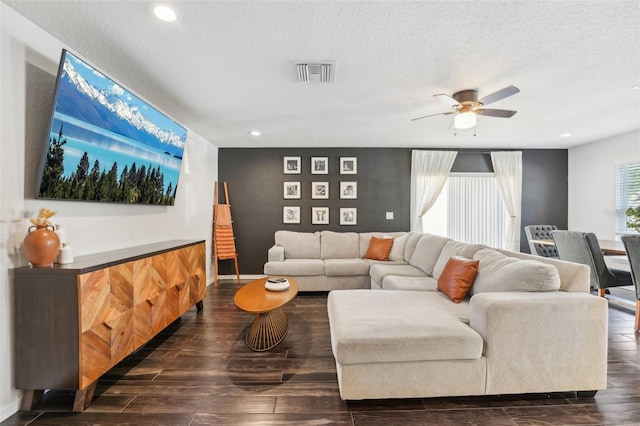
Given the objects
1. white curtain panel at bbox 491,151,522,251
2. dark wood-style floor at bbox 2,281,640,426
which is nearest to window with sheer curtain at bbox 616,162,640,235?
white curtain panel at bbox 491,151,522,251

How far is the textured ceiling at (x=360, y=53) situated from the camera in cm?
175

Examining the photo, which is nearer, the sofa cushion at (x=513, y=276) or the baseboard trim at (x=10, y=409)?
the baseboard trim at (x=10, y=409)

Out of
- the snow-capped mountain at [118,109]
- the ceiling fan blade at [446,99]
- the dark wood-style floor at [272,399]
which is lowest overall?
the dark wood-style floor at [272,399]

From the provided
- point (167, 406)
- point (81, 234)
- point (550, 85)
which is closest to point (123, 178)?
point (81, 234)

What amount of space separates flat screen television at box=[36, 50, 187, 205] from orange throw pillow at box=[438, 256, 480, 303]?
3096mm

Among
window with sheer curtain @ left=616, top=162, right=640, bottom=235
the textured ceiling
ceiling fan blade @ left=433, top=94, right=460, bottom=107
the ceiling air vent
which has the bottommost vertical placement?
window with sheer curtain @ left=616, top=162, right=640, bottom=235

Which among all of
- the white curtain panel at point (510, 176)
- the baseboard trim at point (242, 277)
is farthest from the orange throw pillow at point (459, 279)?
the white curtain panel at point (510, 176)

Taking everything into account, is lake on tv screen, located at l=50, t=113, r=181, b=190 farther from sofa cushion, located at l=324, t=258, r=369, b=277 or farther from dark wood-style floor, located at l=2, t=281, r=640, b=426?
sofa cushion, located at l=324, t=258, r=369, b=277

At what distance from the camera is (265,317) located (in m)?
2.71

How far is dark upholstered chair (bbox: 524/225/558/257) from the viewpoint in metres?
4.48

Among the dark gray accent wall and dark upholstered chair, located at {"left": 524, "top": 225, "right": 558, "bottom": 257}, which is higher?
the dark gray accent wall

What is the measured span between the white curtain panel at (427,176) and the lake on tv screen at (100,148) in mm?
4155

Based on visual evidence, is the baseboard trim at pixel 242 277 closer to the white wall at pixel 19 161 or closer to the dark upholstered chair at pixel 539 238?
the white wall at pixel 19 161

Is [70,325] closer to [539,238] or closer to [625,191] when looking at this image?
[539,238]
